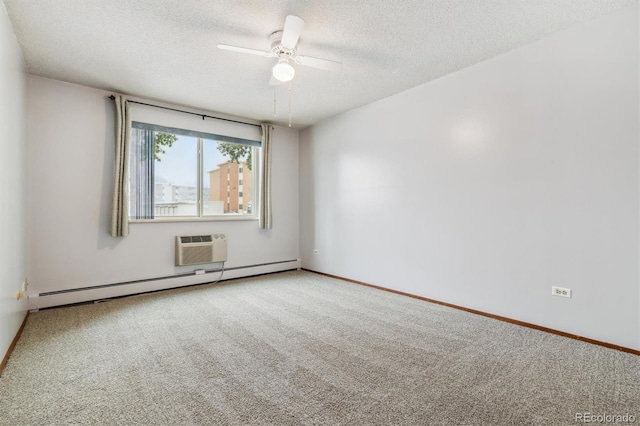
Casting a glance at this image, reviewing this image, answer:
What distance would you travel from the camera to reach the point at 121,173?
3.88 m

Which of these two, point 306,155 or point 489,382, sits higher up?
point 306,155

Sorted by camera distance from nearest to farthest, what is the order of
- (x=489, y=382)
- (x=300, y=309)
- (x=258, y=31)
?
(x=489, y=382), (x=258, y=31), (x=300, y=309)

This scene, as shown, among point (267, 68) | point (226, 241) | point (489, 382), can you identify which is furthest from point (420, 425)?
point (226, 241)

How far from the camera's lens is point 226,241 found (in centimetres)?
482

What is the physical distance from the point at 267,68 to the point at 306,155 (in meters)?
2.37

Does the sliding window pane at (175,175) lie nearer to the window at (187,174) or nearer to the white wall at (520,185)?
the window at (187,174)

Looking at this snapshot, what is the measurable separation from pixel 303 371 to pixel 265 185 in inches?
139

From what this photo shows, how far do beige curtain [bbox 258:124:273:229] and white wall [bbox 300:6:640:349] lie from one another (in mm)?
1548

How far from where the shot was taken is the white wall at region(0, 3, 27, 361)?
223 cm

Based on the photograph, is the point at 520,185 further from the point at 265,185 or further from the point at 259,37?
the point at 265,185

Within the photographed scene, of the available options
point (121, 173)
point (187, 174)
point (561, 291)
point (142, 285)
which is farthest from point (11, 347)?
point (561, 291)

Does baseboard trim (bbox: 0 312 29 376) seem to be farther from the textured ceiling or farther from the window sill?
the textured ceiling

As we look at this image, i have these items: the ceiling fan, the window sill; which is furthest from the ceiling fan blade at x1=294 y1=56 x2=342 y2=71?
the window sill

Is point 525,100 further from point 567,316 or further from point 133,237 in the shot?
point 133,237
